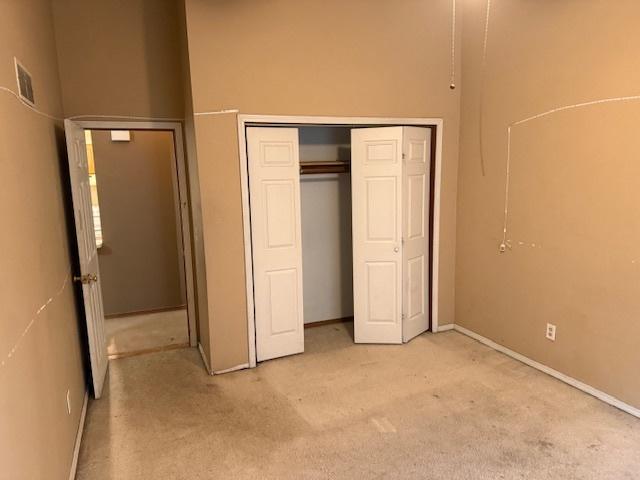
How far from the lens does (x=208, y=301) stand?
11.3ft

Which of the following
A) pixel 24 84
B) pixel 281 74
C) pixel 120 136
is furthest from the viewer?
pixel 120 136

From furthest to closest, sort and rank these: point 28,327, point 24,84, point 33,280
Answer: point 24,84 < point 33,280 < point 28,327

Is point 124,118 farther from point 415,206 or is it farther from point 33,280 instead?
point 415,206

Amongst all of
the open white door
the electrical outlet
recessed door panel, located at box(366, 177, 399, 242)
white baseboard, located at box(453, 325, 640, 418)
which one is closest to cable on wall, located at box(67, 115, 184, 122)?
the open white door

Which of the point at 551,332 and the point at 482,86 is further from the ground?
the point at 482,86

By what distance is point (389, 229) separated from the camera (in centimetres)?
389

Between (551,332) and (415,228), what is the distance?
1.40 metres

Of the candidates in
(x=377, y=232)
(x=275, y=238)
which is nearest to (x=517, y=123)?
(x=377, y=232)

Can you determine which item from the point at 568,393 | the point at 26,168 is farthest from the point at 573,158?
the point at 26,168

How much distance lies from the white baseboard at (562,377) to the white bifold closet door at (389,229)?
0.61 meters

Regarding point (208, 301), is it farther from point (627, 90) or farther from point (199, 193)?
point (627, 90)

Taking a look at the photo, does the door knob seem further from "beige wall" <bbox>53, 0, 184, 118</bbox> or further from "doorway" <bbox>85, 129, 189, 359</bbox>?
"doorway" <bbox>85, 129, 189, 359</bbox>

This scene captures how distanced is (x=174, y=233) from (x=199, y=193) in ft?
7.24

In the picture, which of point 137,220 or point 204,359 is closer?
point 204,359
